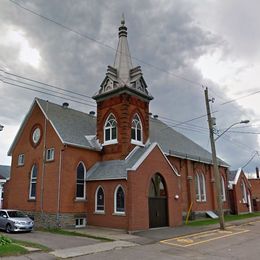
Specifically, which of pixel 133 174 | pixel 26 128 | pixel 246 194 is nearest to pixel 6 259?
pixel 133 174

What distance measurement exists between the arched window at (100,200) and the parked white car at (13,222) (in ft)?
16.9

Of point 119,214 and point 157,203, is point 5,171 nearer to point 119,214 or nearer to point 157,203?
point 119,214

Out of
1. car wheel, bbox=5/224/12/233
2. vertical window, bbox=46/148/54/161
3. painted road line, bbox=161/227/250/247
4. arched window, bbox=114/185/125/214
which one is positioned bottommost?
painted road line, bbox=161/227/250/247

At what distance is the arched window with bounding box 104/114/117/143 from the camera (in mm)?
26391

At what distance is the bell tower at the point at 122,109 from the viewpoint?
2564 cm

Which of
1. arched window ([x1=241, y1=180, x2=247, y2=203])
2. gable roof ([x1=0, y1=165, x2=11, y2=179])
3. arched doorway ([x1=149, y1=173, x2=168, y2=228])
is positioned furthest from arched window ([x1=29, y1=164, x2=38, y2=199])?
arched window ([x1=241, y1=180, x2=247, y2=203])

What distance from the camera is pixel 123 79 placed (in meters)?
27.2

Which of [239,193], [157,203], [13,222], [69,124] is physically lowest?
[13,222]

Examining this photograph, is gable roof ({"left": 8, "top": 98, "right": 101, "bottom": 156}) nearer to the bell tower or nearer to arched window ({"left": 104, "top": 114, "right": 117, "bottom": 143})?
arched window ({"left": 104, "top": 114, "right": 117, "bottom": 143})

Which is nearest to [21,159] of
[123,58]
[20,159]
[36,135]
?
[20,159]

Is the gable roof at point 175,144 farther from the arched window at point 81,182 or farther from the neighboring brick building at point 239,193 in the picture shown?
the arched window at point 81,182

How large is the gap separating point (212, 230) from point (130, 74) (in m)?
14.6

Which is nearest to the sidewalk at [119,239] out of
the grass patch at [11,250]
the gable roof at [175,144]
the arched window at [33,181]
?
the grass patch at [11,250]

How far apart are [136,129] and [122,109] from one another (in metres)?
2.42
